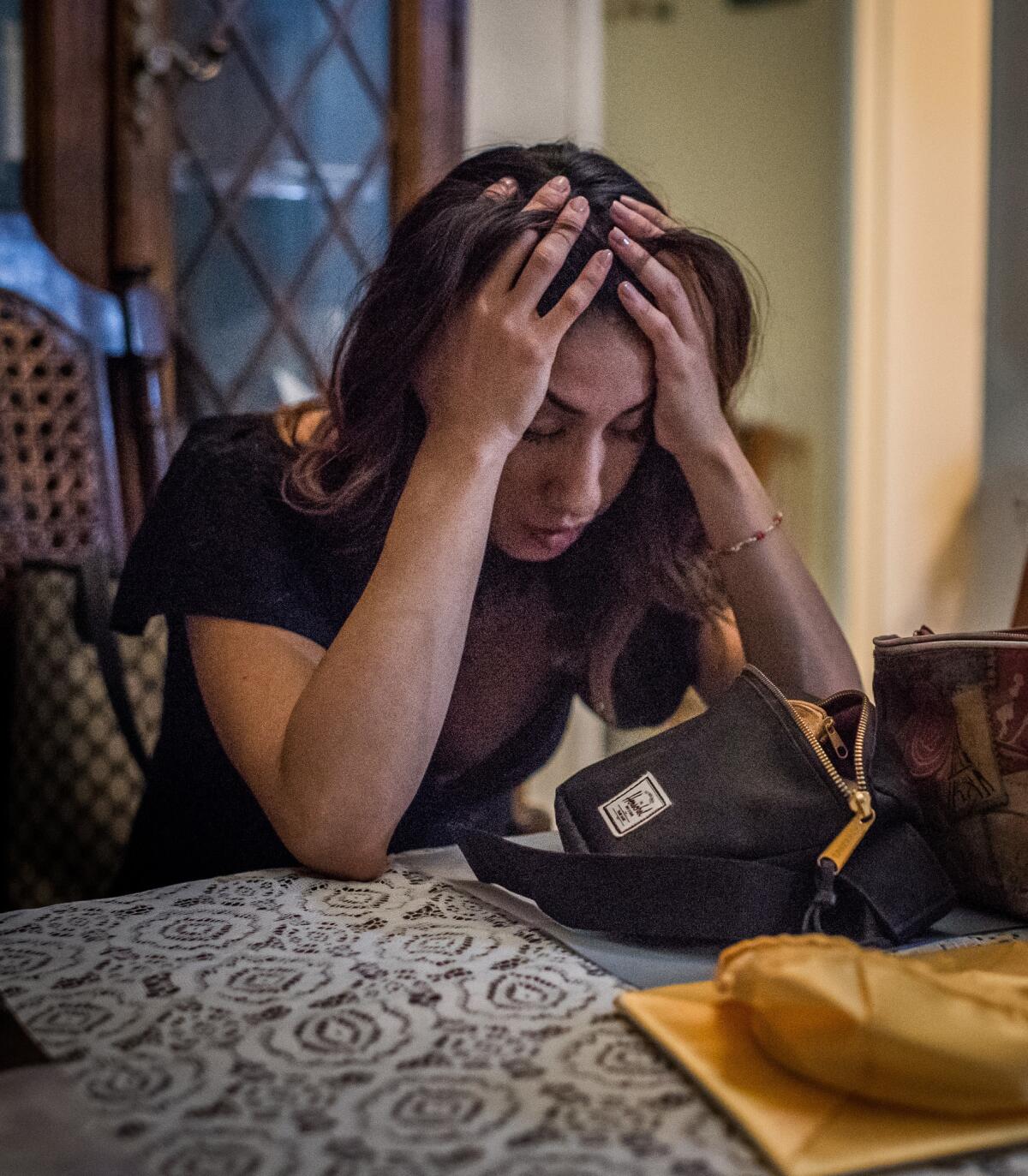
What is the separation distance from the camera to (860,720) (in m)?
0.61

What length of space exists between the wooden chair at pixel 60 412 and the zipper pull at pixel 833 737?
74 centimetres

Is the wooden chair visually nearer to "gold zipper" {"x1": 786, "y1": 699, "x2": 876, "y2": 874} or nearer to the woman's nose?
the woman's nose

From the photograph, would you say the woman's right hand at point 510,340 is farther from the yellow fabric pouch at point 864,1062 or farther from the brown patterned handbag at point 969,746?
the yellow fabric pouch at point 864,1062

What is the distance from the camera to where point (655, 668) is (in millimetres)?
861

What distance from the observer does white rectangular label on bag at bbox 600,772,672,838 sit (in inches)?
23.8

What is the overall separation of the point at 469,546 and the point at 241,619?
0.15m

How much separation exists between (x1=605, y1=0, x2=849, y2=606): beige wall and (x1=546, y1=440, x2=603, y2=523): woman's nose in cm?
18

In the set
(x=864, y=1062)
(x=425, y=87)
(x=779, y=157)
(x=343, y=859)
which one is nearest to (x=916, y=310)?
(x=779, y=157)

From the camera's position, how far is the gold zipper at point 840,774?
22.4 inches

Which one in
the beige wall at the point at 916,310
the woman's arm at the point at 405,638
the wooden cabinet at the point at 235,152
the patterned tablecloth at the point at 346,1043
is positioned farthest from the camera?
the wooden cabinet at the point at 235,152

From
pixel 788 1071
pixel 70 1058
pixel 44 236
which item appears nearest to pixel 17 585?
pixel 44 236

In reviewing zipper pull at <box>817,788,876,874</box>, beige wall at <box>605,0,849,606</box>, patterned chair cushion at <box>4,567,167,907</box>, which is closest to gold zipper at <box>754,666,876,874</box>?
zipper pull at <box>817,788,876,874</box>

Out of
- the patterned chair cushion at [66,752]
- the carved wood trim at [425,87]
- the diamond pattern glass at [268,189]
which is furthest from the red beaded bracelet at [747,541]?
the carved wood trim at [425,87]

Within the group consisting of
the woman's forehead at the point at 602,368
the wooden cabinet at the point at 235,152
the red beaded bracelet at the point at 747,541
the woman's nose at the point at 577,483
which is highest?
the wooden cabinet at the point at 235,152
